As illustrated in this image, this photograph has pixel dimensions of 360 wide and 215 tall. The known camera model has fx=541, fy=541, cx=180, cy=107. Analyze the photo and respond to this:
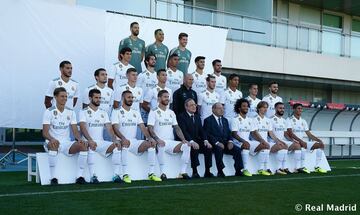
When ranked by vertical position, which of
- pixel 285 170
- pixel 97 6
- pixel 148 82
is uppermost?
pixel 97 6

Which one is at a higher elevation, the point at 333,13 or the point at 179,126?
the point at 333,13

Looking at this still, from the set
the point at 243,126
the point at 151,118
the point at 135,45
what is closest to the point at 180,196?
the point at 151,118

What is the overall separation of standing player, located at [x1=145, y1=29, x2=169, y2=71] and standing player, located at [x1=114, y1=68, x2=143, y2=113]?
4.15 ft

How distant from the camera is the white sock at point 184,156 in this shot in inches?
382

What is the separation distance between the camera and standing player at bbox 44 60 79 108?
966 cm

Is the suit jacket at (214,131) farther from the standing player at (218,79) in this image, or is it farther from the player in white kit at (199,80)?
the standing player at (218,79)

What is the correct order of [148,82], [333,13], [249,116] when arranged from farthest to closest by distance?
[333,13]
[249,116]
[148,82]

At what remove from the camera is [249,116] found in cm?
1172

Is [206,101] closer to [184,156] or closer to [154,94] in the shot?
[154,94]

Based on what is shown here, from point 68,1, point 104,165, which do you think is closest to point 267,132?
point 104,165

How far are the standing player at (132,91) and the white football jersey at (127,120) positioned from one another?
0.37 metres

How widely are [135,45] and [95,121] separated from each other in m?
2.48

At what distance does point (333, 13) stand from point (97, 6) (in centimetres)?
1500

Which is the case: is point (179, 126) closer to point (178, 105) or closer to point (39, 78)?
point (178, 105)
